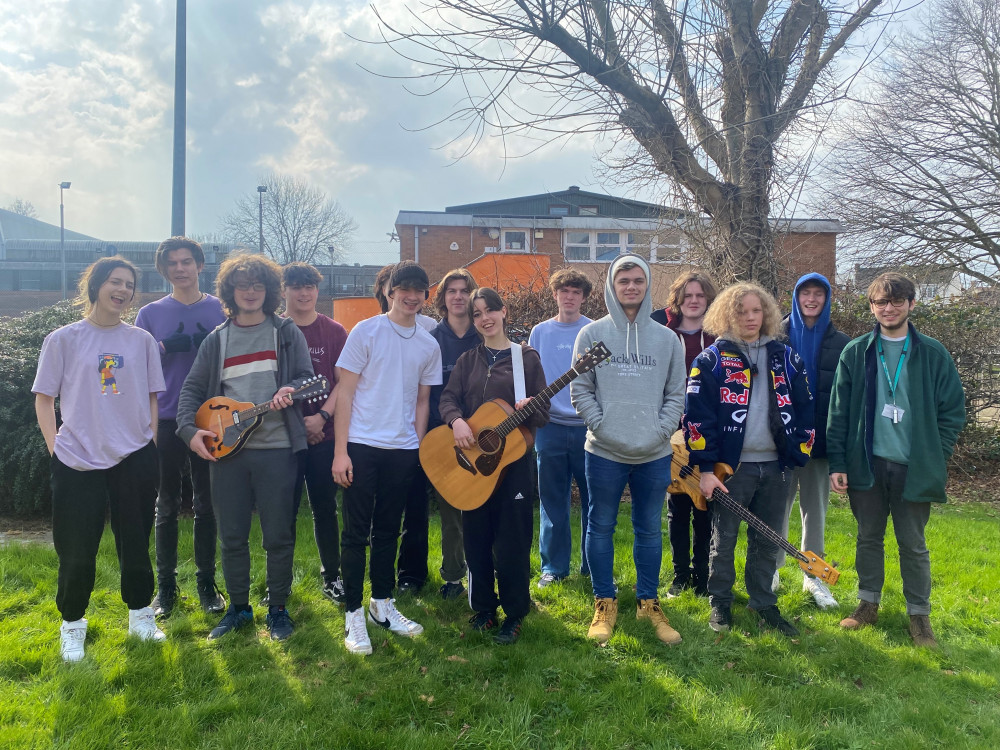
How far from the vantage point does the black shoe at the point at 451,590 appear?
13.6 ft

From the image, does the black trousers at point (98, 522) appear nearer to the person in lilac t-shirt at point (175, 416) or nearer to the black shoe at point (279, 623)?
the person in lilac t-shirt at point (175, 416)

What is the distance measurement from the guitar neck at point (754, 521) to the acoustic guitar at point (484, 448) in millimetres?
1097

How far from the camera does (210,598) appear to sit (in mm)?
3936

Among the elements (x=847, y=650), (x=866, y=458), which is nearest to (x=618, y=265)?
(x=866, y=458)

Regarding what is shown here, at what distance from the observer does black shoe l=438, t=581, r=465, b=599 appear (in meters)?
4.16

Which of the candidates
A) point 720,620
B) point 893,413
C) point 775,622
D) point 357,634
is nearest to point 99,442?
point 357,634

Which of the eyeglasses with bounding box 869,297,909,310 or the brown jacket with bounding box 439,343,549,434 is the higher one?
the eyeglasses with bounding box 869,297,909,310

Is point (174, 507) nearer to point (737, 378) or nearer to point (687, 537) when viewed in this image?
point (687, 537)

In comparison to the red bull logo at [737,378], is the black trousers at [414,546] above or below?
below

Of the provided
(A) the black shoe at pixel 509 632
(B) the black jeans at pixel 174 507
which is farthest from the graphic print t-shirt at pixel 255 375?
(A) the black shoe at pixel 509 632

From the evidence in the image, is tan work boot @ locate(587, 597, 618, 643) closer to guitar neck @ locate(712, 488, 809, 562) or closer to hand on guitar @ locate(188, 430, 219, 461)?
guitar neck @ locate(712, 488, 809, 562)

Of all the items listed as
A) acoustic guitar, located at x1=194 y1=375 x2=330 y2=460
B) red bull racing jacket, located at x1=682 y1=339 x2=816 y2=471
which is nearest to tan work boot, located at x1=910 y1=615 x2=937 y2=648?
red bull racing jacket, located at x1=682 y1=339 x2=816 y2=471

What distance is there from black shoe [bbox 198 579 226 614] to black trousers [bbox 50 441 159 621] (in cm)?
43

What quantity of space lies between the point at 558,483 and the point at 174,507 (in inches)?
100
